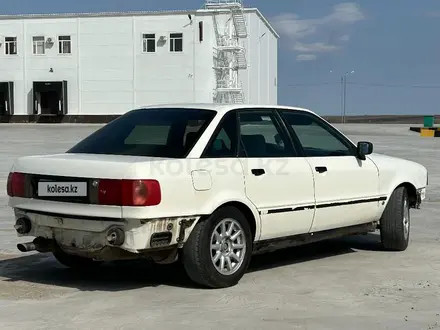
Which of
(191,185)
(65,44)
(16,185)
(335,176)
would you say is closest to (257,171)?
(191,185)

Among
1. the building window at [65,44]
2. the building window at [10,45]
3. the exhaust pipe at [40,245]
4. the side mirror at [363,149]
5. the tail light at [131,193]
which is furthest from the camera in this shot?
the building window at [10,45]

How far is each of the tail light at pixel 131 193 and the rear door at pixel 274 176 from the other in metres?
1.04

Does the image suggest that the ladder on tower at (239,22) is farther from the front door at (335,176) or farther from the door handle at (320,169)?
the door handle at (320,169)

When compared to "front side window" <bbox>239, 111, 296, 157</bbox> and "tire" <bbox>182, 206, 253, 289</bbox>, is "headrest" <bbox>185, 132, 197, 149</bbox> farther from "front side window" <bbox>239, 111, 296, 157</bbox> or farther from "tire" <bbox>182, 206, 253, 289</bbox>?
"tire" <bbox>182, 206, 253, 289</bbox>

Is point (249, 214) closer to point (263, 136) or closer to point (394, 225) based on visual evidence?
point (263, 136)

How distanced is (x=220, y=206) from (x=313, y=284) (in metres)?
1.16

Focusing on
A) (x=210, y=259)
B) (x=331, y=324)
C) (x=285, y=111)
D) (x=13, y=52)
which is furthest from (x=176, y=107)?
(x=13, y=52)

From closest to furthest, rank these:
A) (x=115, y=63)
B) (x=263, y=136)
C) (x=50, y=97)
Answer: (x=263, y=136), (x=115, y=63), (x=50, y=97)

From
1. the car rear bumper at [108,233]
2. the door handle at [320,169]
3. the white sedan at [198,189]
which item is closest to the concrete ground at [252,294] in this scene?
the white sedan at [198,189]

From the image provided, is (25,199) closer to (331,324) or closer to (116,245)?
(116,245)

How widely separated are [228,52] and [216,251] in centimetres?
5571

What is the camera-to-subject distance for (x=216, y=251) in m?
6.21

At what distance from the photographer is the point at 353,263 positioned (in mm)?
7457

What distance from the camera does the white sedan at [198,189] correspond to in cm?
575
